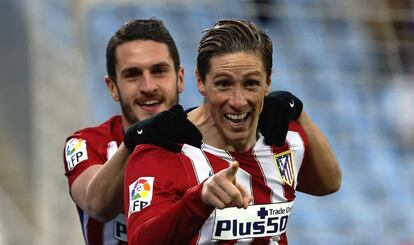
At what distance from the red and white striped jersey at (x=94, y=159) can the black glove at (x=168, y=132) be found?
2.54 ft

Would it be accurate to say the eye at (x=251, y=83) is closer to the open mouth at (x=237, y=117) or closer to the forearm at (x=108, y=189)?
the open mouth at (x=237, y=117)

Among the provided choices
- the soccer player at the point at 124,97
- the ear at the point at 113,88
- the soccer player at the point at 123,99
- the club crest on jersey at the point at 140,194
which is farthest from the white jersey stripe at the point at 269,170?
the ear at the point at 113,88

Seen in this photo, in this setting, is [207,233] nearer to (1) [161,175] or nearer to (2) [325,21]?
(1) [161,175]

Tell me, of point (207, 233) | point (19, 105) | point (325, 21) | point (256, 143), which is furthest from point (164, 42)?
point (19, 105)

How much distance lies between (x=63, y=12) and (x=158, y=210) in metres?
6.62

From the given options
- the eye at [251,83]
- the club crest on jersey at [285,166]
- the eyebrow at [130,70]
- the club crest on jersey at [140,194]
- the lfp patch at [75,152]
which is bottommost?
the club crest on jersey at [140,194]

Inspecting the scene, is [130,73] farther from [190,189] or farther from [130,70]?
[190,189]

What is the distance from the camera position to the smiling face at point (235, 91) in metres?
3.33

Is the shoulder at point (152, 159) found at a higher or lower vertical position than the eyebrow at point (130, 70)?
lower

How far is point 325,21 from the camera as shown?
9.67 meters

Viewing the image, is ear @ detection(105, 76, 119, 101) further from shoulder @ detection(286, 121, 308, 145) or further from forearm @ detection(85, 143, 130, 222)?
shoulder @ detection(286, 121, 308, 145)

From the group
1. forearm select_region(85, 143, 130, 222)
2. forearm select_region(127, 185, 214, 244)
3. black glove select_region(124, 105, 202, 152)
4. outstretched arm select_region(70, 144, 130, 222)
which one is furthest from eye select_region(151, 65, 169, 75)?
forearm select_region(127, 185, 214, 244)

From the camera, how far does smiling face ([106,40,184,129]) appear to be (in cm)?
430

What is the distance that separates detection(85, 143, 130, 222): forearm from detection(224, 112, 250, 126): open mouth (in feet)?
1.45
